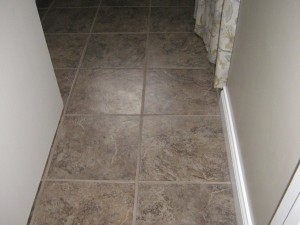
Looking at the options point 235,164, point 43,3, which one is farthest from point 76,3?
point 235,164

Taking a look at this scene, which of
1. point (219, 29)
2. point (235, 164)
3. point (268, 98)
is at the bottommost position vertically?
point (235, 164)

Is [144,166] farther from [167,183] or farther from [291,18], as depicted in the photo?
[291,18]

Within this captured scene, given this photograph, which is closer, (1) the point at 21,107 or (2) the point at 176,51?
(1) the point at 21,107

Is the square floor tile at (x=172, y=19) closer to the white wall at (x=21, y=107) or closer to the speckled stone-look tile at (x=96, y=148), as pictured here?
the speckled stone-look tile at (x=96, y=148)

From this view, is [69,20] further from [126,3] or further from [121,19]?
[126,3]

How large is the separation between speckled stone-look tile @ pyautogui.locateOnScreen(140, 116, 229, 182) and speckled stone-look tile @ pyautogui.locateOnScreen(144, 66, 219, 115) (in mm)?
62

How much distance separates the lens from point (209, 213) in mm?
1198

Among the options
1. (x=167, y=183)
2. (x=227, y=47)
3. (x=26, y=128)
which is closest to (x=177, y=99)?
(x=227, y=47)

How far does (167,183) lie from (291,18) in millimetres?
812

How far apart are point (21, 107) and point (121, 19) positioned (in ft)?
4.84

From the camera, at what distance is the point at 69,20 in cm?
241

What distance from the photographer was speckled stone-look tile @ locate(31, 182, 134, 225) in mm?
1190

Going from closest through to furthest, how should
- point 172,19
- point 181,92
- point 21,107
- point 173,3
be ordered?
point 21,107, point 181,92, point 172,19, point 173,3

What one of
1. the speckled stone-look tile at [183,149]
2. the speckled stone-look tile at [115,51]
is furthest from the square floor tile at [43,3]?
the speckled stone-look tile at [183,149]
